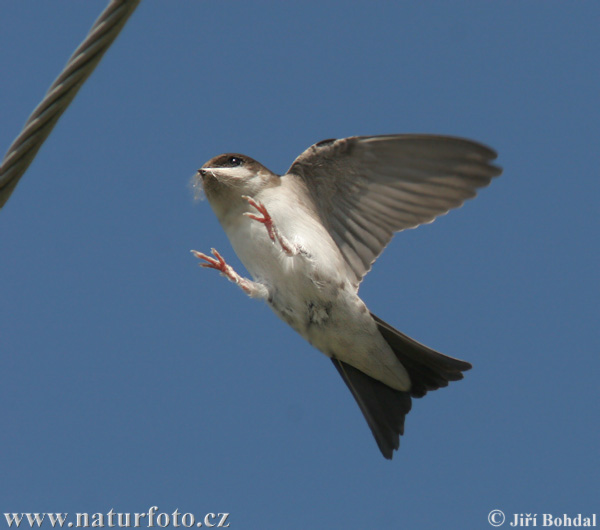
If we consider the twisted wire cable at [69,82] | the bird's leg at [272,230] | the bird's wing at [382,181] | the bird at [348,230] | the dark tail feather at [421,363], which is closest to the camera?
the twisted wire cable at [69,82]

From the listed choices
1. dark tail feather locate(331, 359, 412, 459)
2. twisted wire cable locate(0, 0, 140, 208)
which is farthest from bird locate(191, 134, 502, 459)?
twisted wire cable locate(0, 0, 140, 208)

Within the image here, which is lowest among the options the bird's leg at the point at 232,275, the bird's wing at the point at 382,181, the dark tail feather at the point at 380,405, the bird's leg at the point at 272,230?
the dark tail feather at the point at 380,405

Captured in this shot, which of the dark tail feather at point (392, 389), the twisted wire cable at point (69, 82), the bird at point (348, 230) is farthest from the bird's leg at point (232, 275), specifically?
the twisted wire cable at point (69, 82)

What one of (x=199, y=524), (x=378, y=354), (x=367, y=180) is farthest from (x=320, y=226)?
(x=199, y=524)

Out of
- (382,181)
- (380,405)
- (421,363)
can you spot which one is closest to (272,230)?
(382,181)

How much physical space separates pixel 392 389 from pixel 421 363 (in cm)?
33

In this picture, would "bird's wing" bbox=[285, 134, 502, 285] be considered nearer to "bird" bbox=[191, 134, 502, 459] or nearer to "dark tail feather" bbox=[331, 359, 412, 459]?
"bird" bbox=[191, 134, 502, 459]

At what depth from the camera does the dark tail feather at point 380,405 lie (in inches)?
235

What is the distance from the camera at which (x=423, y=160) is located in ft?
20.0

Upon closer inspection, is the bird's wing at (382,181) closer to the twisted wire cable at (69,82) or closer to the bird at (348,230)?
the bird at (348,230)

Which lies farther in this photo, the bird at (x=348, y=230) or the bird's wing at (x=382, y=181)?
the bird's wing at (x=382, y=181)

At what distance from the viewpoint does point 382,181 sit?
247 inches

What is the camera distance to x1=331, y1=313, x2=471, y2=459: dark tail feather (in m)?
5.80

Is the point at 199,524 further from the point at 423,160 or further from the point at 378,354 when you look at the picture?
the point at 423,160
